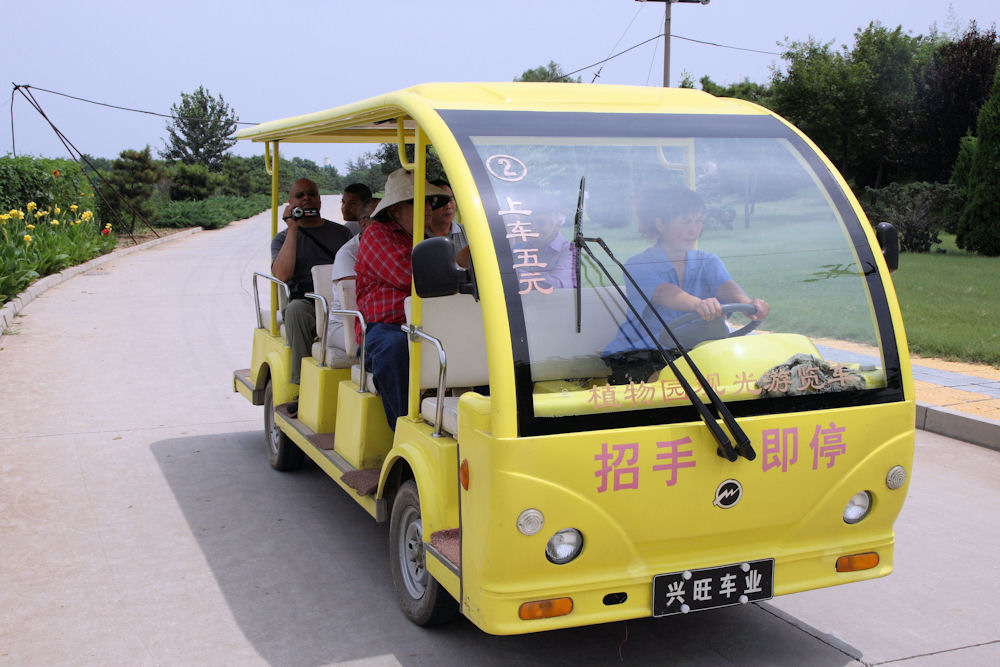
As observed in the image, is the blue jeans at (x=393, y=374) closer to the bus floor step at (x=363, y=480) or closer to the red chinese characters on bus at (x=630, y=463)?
the bus floor step at (x=363, y=480)

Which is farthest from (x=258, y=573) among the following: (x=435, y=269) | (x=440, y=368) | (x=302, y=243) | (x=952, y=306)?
(x=952, y=306)

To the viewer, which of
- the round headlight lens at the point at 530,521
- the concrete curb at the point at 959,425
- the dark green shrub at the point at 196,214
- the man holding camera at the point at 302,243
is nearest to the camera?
the round headlight lens at the point at 530,521

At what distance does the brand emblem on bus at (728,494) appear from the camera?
331cm

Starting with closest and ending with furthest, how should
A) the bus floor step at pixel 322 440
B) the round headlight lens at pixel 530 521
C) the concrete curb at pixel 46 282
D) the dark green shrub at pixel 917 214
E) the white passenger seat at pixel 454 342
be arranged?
1. the round headlight lens at pixel 530 521
2. the white passenger seat at pixel 454 342
3. the bus floor step at pixel 322 440
4. the concrete curb at pixel 46 282
5. the dark green shrub at pixel 917 214

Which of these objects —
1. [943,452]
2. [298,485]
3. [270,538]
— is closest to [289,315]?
[298,485]

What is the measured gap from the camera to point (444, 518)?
3.62 meters

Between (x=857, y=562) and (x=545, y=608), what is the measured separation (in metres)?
1.27

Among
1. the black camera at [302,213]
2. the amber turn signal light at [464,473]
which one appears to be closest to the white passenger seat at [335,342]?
the black camera at [302,213]

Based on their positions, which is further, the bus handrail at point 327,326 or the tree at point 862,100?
the tree at point 862,100

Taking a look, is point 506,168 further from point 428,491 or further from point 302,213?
point 302,213

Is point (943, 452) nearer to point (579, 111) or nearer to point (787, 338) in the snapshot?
point (787, 338)

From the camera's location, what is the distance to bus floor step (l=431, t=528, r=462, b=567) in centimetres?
345

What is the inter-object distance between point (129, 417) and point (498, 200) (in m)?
5.22

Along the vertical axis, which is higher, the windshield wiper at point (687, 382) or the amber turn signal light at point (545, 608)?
the windshield wiper at point (687, 382)
